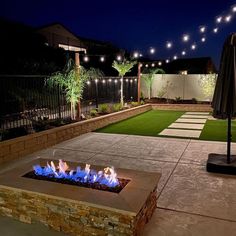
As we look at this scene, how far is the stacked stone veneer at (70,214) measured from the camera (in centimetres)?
251

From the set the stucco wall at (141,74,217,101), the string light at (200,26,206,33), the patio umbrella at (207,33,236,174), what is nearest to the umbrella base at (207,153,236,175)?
the patio umbrella at (207,33,236,174)

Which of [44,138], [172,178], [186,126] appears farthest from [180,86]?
[172,178]

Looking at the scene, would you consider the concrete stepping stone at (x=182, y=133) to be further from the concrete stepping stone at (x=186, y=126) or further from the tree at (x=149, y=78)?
the tree at (x=149, y=78)

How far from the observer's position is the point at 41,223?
2936 millimetres

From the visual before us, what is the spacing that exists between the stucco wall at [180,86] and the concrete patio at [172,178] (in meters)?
8.35

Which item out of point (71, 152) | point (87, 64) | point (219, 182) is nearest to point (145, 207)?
point (219, 182)

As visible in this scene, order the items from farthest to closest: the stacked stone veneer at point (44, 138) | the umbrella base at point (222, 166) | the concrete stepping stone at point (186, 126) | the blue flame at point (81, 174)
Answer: the concrete stepping stone at point (186, 126)
the stacked stone veneer at point (44, 138)
the umbrella base at point (222, 166)
the blue flame at point (81, 174)

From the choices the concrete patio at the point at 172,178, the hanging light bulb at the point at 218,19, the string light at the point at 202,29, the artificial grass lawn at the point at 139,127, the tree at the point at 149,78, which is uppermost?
the hanging light bulb at the point at 218,19

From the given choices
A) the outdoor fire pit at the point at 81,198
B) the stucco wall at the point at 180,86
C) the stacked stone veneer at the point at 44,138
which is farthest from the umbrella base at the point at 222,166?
the stucco wall at the point at 180,86

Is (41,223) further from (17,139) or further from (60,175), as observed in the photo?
(17,139)

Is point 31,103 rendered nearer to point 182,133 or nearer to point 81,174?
point 182,133

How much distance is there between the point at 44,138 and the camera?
601 cm

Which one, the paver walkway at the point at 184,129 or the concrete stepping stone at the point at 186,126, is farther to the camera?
the concrete stepping stone at the point at 186,126

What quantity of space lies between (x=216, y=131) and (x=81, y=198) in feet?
19.9
